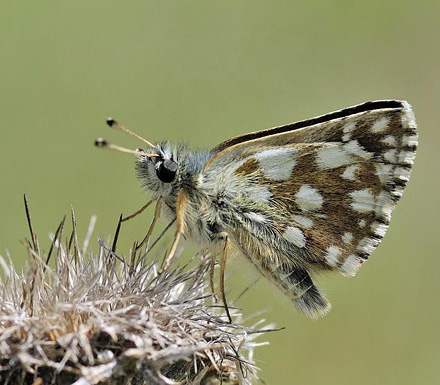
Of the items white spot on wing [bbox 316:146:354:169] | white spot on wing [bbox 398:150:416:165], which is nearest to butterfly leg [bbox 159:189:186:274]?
white spot on wing [bbox 316:146:354:169]

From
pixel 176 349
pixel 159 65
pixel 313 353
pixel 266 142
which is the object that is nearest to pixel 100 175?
pixel 159 65

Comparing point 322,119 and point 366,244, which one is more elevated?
point 322,119

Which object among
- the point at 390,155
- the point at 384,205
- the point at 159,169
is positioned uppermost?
the point at 390,155

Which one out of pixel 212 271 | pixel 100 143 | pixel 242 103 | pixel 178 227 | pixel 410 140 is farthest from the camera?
pixel 242 103

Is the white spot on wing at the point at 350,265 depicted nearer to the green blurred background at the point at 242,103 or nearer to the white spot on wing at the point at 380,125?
the white spot on wing at the point at 380,125

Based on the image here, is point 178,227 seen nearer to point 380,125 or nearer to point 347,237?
point 347,237

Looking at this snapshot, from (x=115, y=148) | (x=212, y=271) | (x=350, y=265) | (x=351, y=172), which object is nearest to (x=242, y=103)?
(x=351, y=172)

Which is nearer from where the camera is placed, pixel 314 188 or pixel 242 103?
pixel 314 188

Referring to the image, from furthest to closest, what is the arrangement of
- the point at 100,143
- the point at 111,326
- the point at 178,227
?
the point at 178,227 < the point at 100,143 < the point at 111,326

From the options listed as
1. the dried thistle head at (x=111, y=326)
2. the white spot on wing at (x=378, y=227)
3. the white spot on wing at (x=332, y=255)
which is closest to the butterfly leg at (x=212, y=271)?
the dried thistle head at (x=111, y=326)
